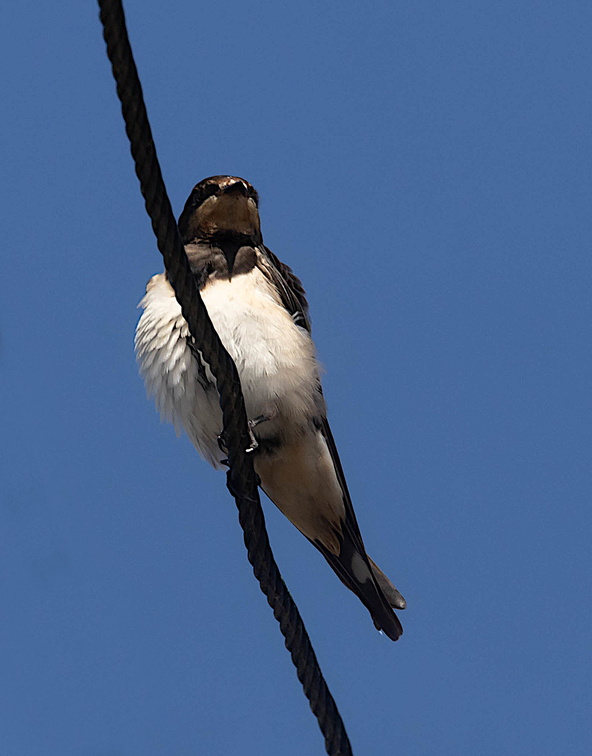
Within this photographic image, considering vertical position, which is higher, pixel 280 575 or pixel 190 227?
pixel 190 227

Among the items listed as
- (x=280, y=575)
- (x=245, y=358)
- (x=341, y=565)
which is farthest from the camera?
(x=341, y=565)

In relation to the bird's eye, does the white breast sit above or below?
below

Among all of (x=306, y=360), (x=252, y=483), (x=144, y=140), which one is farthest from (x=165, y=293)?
(x=144, y=140)

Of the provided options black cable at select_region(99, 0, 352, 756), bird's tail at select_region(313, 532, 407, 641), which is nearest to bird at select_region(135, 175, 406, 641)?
bird's tail at select_region(313, 532, 407, 641)

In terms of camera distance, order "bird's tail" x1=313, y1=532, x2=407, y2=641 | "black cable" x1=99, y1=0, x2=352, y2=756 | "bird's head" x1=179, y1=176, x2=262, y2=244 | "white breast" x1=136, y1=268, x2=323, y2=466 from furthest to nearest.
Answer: "bird's head" x1=179, y1=176, x2=262, y2=244
"bird's tail" x1=313, y1=532, x2=407, y2=641
"white breast" x1=136, y1=268, x2=323, y2=466
"black cable" x1=99, y1=0, x2=352, y2=756

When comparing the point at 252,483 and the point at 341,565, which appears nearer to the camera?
the point at 252,483

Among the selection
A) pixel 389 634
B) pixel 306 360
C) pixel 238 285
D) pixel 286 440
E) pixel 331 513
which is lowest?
pixel 389 634

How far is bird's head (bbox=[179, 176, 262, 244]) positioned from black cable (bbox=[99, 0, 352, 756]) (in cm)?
156

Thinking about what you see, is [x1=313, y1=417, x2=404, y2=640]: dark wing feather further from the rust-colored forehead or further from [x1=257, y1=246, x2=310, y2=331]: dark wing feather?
the rust-colored forehead

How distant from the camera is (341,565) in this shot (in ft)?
Answer: 16.5

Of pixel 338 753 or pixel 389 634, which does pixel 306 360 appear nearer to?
pixel 389 634

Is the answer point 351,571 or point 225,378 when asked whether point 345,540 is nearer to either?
point 351,571

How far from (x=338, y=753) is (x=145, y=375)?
1.82 m

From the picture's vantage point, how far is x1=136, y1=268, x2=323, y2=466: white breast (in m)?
4.46
